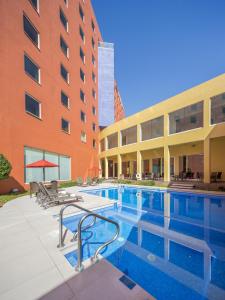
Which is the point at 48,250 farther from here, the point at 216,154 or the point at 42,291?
the point at 216,154

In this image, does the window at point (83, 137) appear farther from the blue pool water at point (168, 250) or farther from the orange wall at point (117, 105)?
the orange wall at point (117, 105)

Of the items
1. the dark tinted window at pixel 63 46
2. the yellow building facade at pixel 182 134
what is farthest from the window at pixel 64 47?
the yellow building facade at pixel 182 134

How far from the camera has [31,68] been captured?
12328 mm

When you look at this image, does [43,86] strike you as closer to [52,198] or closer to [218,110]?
[52,198]

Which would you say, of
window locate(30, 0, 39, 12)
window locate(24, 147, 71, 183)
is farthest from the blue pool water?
window locate(30, 0, 39, 12)

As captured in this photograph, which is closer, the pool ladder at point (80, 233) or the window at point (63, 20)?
the pool ladder at point (80, 233)

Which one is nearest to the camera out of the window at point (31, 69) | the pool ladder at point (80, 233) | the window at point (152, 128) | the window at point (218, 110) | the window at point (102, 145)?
the pool ladder at point (80, 233)

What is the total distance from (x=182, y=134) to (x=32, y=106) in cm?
1433

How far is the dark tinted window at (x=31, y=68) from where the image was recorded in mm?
11797

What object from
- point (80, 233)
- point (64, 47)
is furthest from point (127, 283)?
point (64, 47)

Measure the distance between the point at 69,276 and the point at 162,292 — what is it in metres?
1.90

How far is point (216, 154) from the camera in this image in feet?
53.4

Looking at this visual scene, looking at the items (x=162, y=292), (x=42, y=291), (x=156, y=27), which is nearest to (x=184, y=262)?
(x=162, y=292)

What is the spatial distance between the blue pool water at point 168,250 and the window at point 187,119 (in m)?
13.0
